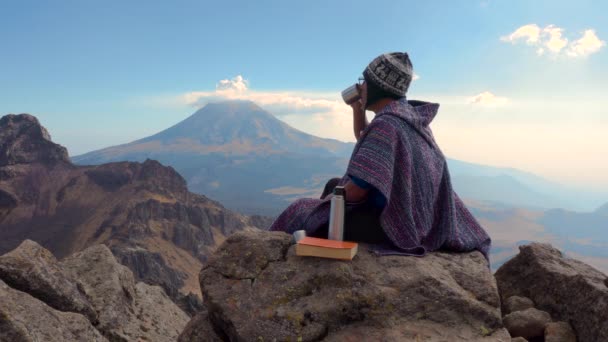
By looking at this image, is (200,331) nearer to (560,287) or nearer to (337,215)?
(337,215)

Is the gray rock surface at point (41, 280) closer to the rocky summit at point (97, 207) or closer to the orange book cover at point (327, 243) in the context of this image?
the orange book cover at point (327, 243)

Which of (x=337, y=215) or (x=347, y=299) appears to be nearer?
(x=347, y=299)

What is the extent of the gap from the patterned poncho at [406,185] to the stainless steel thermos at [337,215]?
0.32m

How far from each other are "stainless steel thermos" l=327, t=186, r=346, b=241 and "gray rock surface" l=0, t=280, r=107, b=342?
4179 mm

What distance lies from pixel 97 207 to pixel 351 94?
3518 inches

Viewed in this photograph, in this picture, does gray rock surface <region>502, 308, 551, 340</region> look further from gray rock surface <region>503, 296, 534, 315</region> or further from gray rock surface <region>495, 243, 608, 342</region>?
gray rock surface <region>503, 296, 534, 315</region>

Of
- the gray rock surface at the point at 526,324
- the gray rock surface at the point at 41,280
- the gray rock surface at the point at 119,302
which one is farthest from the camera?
the gray rock surface at the point at 119,302

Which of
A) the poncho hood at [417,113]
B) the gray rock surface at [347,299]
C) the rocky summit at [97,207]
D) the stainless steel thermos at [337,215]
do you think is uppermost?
the poncho hood at [417,113]

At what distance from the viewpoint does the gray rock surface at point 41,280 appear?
7039 millimetres

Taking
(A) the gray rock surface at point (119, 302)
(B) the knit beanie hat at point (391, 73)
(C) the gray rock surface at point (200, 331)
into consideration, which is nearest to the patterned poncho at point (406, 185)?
(B) the knit beanie hat at point (391, 73)

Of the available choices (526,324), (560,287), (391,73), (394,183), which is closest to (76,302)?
(394,183)

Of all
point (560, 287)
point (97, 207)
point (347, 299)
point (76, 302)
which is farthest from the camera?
point (97, 207)

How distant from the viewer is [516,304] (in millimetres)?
6469

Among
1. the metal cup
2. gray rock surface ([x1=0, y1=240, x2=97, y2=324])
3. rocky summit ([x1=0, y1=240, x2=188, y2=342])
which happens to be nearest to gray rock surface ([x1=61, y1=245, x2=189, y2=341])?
rocky summit ([x1=0, y1=240, x2=188, y2=342])
